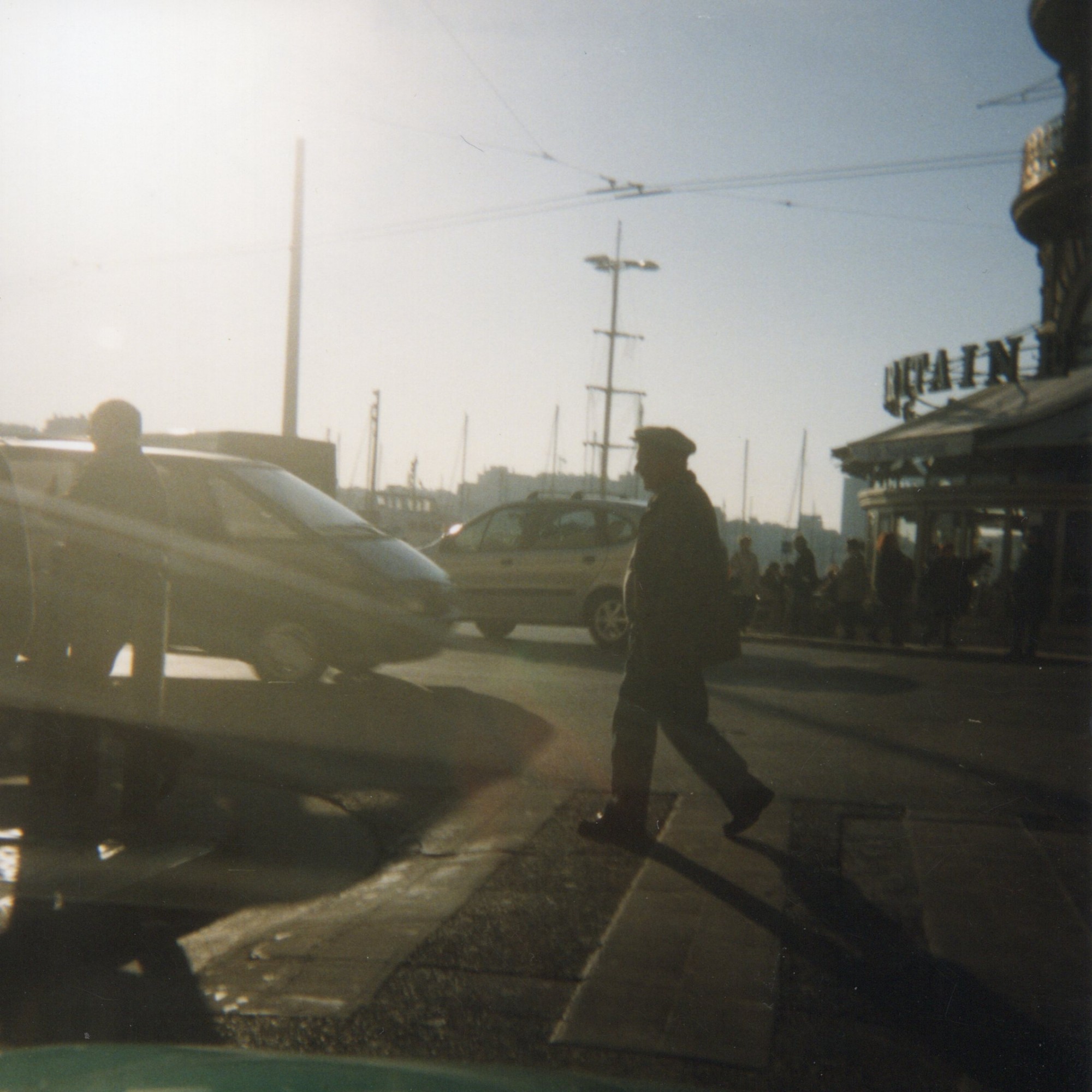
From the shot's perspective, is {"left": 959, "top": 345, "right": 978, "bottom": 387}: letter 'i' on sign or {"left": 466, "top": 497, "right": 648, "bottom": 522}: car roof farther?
{"left": 959, "top": 345, "right": 978, "bottom": 387}: letter 'i' on sign

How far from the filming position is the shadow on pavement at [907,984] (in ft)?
9.90

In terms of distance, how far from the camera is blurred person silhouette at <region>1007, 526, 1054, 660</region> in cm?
1602

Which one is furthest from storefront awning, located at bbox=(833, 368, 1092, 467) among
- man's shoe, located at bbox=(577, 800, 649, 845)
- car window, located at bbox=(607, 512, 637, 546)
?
man's shoe, located at bbox=(577, 800, 649, 845)

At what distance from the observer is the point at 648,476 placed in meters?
5.29

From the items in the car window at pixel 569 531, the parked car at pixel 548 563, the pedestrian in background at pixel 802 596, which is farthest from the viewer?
the pedestrian in background at pixel 802 596

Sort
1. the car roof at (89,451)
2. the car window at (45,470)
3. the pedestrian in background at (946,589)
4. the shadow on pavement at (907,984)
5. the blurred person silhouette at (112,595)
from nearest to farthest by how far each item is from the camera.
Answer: the shadow on pavement at (907,984)
the blurred person silhouette at (112,595)
the car window at (45,470)
the car roof at (89,451)
the pedestrian in background at (946,589)

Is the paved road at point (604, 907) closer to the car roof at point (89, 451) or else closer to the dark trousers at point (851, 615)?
the car roof at point (89, 451)

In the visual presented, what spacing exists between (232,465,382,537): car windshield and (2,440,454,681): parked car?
2cm

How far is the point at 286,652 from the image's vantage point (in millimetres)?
9148

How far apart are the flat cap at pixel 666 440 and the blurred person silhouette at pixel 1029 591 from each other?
1203 cm

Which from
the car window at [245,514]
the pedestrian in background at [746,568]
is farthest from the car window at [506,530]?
the car window at [245,514]

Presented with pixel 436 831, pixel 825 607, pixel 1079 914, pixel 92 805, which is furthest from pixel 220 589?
pixel 825 607

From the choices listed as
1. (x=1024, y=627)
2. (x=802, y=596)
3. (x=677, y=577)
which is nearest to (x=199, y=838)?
(x=677, y=577)

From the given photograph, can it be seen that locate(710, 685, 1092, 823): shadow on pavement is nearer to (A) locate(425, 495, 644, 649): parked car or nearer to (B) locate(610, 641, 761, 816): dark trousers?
(B) locate(610, 641, 761, 816): dark trousers
